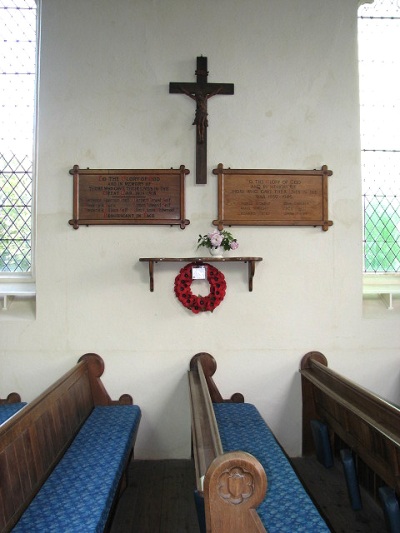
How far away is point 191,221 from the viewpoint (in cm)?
350

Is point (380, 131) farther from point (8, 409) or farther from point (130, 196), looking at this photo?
point (8, 409)

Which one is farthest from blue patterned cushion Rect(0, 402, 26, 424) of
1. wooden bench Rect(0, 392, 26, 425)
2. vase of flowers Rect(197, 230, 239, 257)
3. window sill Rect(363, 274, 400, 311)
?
window sill Rect(363, 274, 400, 311)

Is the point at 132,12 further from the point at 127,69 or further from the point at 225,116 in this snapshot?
the point at 225,116

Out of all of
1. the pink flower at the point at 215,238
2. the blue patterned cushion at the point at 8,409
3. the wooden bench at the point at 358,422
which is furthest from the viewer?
the pink flower at the point at 215,238

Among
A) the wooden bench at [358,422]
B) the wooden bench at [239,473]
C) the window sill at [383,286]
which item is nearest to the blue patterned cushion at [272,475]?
the wooden bench at [239,473]

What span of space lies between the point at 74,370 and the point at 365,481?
7.10 feet

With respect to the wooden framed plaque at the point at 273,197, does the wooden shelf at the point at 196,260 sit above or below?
below

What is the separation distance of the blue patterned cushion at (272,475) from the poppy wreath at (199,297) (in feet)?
2.69

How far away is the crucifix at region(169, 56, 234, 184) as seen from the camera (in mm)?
3451

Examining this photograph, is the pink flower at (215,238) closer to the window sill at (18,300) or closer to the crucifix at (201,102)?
the crucifix at (201,102)

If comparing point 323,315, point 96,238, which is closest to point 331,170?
point 323,315

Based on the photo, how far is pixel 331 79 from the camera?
11.8 ft

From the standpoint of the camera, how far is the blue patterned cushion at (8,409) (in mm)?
3011

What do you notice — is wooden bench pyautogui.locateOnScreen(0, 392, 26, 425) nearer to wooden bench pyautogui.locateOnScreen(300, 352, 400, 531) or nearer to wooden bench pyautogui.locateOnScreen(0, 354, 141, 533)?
wooden bench pyautogui.locateOnScreen(0, 354, 141, 533)
